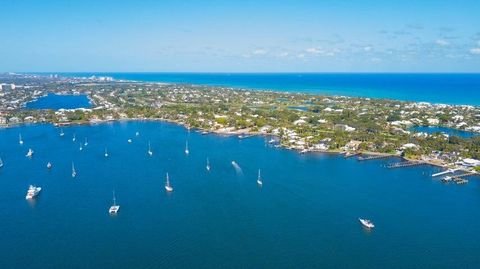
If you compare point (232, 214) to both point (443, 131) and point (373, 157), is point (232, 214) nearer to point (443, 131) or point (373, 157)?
point (373, 157)

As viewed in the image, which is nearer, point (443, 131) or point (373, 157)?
point (373, 157)

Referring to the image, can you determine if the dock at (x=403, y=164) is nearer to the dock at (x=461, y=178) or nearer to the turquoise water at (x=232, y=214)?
the turquoise water at (x=232, y=214)

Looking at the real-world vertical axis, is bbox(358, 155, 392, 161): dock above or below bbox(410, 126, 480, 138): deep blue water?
below

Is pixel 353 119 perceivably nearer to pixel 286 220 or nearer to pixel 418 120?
pixel 418 120

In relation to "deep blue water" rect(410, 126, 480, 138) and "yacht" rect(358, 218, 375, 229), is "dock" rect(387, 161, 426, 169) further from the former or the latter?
"deep blue water" rect(410, 126, 480, 138)

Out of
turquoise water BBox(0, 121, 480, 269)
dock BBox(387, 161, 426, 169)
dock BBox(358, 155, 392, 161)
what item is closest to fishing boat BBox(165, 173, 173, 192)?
turquoise water BBox(0, 121, 480, 269)

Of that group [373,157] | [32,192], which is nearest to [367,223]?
[373,157]

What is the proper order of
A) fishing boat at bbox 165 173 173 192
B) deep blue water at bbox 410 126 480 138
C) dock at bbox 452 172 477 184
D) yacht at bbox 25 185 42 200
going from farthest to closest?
deep blue water at bbox 410 126 480 138 < dock at bbox 452 172 477 184 < fishing boat at bbox 165 173 173 192 < yacht at bbox 25 185 42 200

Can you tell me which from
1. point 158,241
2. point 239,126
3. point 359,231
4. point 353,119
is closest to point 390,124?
point 353,119
